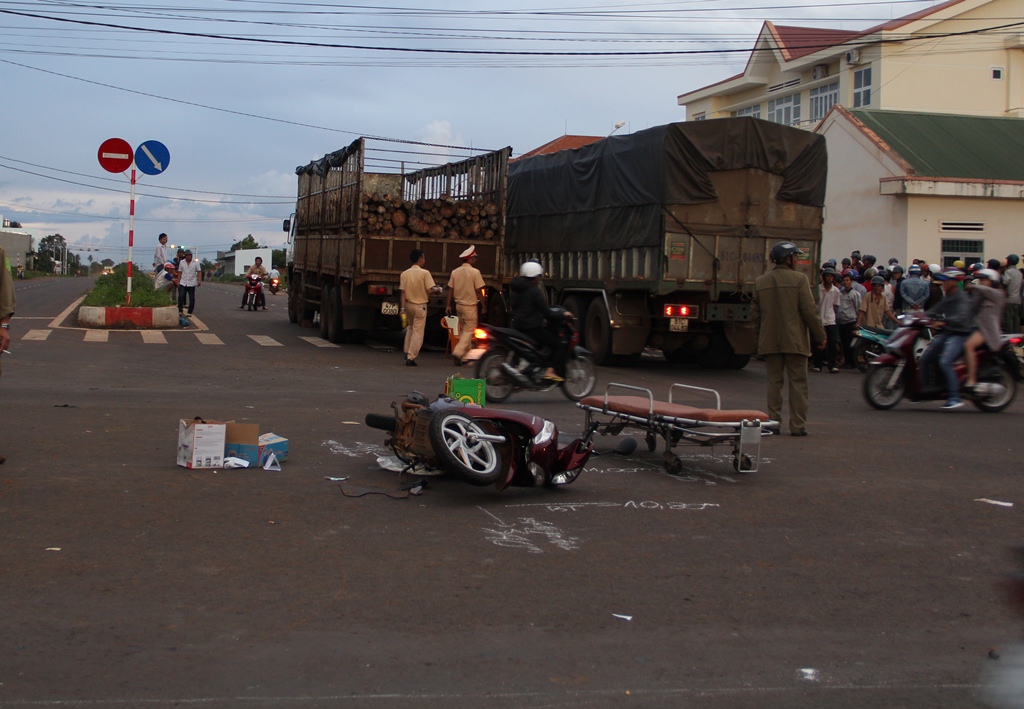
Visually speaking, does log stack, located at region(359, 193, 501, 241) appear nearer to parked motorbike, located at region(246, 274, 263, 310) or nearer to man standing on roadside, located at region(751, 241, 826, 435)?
man standing on roadside, located at region(751, 241, 826, 435)

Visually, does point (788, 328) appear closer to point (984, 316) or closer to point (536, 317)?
point (536, 317)

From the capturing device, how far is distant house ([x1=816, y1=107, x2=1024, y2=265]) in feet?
97.2

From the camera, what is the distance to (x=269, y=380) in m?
13.4

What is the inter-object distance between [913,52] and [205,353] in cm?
3506

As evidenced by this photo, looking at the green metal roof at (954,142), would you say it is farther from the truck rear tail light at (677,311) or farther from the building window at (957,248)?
the truck rear tail light at (677,311)

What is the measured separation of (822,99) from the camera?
46.3 meters

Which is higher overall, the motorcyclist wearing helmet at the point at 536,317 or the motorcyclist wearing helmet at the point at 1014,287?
the motorcyclist wearing helmet at the point at 1014,287

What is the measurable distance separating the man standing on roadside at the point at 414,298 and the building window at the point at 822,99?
33.8m

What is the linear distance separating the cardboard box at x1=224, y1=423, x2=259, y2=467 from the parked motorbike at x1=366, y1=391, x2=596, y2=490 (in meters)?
1.02

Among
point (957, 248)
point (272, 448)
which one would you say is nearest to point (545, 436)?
point (272, 448)

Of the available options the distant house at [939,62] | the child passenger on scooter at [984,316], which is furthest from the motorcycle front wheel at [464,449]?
the distant house at [939,62]

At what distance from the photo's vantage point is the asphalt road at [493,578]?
3982 mm

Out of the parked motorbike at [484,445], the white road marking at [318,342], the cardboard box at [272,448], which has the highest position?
the white road marking at [318,342]

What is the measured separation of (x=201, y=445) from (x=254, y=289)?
24669mm
